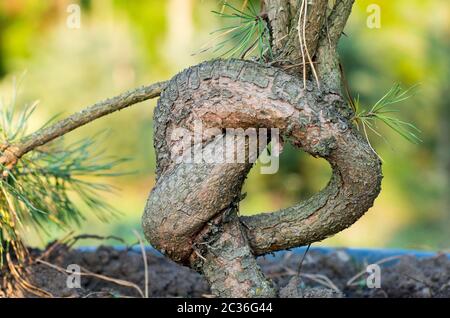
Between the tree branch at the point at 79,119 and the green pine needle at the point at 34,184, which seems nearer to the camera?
the tree branch at the point at 79,119

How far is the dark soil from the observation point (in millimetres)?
1310

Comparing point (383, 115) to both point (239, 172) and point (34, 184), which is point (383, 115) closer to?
point (239, 172)

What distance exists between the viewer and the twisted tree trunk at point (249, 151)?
94cm

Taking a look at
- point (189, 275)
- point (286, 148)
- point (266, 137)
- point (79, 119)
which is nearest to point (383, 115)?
point (266, 137)

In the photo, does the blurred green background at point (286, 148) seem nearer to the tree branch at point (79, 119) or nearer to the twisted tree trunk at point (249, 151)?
the tree branch at point (79, 119)

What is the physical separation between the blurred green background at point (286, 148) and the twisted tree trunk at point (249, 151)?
2.14m

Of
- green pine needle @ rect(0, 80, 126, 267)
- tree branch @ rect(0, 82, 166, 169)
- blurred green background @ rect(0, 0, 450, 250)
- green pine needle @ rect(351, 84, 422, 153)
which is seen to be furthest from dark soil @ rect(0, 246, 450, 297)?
blurred green background @ rect(0, 0, 450, 250)

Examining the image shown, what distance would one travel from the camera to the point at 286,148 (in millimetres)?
3707

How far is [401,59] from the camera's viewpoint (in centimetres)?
429

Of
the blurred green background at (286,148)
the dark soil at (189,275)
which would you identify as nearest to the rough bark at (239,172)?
the dark soil at (189,275)

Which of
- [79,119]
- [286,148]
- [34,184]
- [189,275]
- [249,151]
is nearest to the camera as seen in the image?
[249,151]

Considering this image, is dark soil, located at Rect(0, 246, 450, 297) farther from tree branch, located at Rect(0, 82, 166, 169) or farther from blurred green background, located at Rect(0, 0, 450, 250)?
blurred green background, located at Rect(0, 0, 450, 250)

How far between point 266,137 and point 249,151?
33mm
